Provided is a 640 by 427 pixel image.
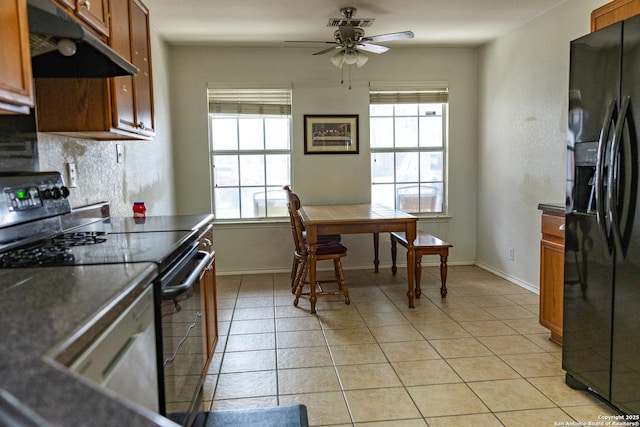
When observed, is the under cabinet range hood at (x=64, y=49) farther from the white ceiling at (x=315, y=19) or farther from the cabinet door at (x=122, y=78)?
the white ceiling at (x=315, y=19)

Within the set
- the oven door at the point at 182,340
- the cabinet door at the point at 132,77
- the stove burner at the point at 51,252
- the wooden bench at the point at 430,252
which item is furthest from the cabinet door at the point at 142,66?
the wooden bench at the point at 430,252

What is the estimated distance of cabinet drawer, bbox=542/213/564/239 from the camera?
262 cm

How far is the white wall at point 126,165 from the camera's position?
6.95 ft

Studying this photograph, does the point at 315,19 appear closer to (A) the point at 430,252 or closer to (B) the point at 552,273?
(A) the point at 430,252

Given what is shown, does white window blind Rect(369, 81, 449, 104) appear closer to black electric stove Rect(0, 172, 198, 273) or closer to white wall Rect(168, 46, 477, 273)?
white wall Rect(168, 46, 477, 273)

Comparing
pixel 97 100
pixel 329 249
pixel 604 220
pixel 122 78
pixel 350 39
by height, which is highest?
pixel 350 39

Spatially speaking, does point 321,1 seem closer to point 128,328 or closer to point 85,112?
point 85,112

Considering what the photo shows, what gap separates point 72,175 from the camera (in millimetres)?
2174

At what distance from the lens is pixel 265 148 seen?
481 centimetres

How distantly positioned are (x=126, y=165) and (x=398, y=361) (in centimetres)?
221

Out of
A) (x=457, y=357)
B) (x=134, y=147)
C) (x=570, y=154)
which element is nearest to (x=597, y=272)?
(x=570, y=154)

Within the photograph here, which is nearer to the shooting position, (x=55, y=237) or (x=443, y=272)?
(x=55, y=237)

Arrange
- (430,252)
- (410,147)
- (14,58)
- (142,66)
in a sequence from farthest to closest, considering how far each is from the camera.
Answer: (410,147), (430,252), (142,66), (14,58)

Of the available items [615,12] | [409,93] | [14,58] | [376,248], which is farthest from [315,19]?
[14,58]
